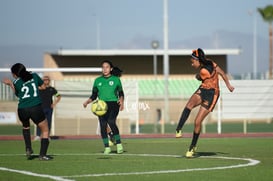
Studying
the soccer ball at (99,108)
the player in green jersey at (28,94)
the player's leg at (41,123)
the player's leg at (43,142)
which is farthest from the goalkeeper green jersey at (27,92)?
the soccer ball at (99,108)

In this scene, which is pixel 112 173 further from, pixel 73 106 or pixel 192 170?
pixel 73 106

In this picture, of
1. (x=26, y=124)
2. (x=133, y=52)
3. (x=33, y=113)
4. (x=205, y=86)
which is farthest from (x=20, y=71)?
(x=133, y=52)

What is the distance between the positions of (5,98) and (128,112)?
5.29 m

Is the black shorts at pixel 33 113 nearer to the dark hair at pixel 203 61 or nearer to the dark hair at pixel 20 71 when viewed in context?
the dark hair at pixel 20 71

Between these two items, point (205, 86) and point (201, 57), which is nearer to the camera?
point (201, 57)

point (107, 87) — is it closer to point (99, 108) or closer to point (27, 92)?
point (99, 108)

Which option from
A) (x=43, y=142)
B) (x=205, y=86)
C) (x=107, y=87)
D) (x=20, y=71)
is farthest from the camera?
(x=107, y=87)

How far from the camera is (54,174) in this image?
41.6ft

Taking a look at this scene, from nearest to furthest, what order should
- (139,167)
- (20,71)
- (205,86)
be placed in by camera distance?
(139,167) < (20,71) < (205,86)

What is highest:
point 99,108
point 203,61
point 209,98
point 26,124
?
point 203,61

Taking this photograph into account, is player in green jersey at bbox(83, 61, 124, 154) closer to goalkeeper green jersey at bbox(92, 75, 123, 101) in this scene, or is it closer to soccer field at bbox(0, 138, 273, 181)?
goalkeeper green jersey at bbox(92, 75, 123, 101)

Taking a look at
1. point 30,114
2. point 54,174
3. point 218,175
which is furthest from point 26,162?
point 218,175

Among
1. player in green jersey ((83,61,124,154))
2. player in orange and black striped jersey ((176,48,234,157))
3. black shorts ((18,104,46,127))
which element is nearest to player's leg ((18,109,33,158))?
black shorts ((18,104,46,127))

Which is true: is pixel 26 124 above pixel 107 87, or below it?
below
